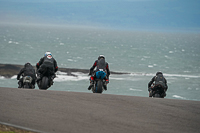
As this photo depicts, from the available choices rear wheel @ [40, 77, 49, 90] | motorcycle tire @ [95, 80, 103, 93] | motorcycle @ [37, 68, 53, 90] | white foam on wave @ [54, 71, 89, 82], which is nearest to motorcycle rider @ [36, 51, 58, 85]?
motorcycle @ [37, 68, 53, 90]

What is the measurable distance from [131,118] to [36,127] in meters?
2.67

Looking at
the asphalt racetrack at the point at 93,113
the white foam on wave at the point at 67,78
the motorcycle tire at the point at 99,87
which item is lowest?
the white foam on wave at the point at 67,78

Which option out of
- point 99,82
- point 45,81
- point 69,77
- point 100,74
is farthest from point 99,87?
point 69,77

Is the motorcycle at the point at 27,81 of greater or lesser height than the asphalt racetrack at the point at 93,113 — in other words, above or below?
above

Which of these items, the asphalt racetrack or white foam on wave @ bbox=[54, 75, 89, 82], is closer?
the asphalt racetrack

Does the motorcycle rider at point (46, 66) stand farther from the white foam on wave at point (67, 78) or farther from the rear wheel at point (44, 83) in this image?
the white foam on wave at point (67, 78)

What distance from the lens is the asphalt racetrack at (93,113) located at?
26.8ft

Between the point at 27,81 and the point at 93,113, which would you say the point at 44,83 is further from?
the point at 93,113

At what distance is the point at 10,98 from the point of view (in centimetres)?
1043

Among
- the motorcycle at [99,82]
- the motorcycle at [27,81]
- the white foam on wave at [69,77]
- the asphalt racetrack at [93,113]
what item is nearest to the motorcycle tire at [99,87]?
the motorcycle at [99,82]

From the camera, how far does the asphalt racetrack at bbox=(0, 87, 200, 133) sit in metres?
8.16

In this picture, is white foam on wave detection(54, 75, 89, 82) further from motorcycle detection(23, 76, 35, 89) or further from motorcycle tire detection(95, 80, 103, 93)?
motorcycle tire detection(95, 80, 103, 93)

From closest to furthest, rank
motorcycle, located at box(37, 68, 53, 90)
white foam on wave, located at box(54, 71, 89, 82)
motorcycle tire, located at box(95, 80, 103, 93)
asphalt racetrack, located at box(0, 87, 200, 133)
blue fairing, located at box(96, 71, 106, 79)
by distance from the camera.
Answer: asphalt racetrack, located at box(0, 87, 200, 133)
motorcycle tire, located at box(95, 80, 103, 93)
blue fairing, located at box(96, 71, 106, 79)
motorcycle, located at box(37, 68, 53, 90)
white foam on wave, located at box(54, 71, 89, 82)

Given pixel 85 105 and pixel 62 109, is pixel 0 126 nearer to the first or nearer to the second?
pixel 62 109
